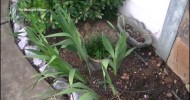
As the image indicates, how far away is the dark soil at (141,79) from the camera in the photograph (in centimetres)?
234

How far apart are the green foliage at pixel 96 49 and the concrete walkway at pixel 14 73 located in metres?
0.39

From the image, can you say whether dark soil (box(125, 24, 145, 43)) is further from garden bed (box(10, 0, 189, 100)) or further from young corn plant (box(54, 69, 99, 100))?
young corn plant (box(54, 69, 99, 100))

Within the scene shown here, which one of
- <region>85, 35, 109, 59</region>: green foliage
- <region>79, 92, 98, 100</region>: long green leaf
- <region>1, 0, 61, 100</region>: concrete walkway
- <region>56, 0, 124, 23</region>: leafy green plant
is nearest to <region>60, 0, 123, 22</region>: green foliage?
<region>56, 0, 124, 23</region>: leafy green plant

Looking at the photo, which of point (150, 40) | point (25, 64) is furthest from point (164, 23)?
point (25, 64)

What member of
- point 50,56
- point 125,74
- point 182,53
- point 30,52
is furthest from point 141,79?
point 30,52

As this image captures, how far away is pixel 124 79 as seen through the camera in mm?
2451

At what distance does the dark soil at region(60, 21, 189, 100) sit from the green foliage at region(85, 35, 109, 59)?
0.35ft

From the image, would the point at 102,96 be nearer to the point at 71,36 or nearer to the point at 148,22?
the point at 71,36

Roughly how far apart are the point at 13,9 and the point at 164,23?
1227mm

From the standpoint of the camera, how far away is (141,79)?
2.45 m

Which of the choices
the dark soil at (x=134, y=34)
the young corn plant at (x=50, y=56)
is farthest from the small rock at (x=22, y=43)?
the dark soil at (x=134, y=34)

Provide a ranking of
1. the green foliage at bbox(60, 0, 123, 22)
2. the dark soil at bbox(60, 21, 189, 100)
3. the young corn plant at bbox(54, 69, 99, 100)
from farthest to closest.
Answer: the green foliage at bbox(60, 0, 123, 22) → the dark soil at bbox(60, 21, 189, 100) → the young corn plant at bbox(54, 69, 99, 100)

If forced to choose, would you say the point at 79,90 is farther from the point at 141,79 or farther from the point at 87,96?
the point at 141,79

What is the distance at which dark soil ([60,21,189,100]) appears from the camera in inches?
92.3
